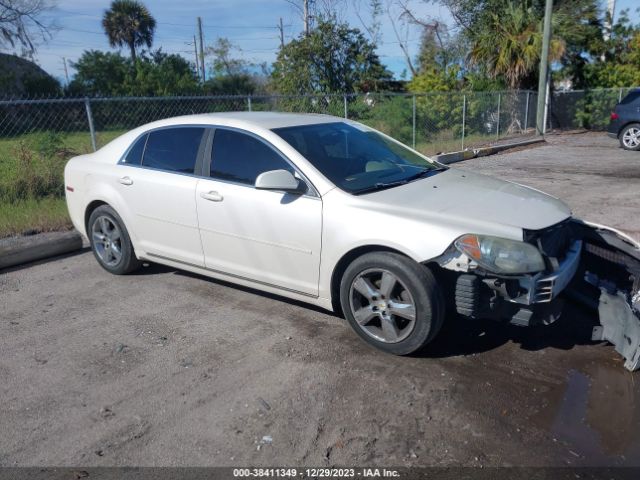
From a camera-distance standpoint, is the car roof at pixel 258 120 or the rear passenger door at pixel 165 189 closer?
the car roof at pixel 258 120

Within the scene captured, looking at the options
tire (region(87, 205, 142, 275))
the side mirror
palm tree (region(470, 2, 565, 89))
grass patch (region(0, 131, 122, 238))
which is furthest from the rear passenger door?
palm tree (region(470, 2, 565, 89))

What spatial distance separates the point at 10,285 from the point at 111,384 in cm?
267

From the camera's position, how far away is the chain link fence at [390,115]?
13828 millimetres

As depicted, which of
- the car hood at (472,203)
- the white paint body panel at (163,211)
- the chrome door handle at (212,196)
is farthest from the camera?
the white paint body panel at (163,211)

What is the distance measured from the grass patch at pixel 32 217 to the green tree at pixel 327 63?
11.9 metres

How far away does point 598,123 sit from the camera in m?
22.4

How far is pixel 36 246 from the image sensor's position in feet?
20.5

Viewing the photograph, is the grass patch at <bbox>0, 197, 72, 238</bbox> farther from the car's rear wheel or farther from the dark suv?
the car's rear wheel

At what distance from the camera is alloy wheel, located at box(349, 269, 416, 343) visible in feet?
12.0

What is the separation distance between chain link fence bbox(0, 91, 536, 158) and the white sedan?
604 cm

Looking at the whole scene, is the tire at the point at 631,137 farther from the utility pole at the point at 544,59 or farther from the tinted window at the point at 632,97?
the utility pole at the point at 544,59

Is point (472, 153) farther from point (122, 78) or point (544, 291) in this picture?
point (122, 78)

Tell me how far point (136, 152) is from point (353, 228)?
2568 mm

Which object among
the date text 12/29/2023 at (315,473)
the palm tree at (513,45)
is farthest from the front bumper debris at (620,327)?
the palm tree at (513,45)
